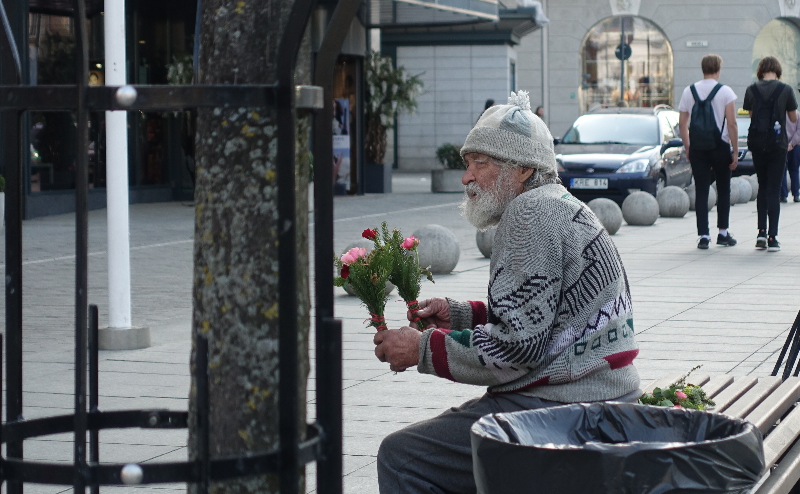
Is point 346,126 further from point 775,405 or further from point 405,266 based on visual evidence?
point 405,266

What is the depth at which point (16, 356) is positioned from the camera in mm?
2311

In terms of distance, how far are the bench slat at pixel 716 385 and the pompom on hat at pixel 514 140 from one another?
1242mm

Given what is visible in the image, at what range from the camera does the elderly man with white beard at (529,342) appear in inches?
114

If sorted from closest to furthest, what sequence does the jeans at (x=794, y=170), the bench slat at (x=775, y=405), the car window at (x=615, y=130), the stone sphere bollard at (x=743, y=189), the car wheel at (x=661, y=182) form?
the bench slat at (x=775, y=405) → the car wheel at (x=661, y=182) → the car window at (x=615, y=130) → the stone sphere bollard at (x=743, y=189) → the jeans at (x=794, y=170)

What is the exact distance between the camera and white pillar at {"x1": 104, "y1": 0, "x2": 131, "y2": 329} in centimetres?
661

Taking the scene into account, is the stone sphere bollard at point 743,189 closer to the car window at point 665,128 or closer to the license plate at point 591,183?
the car window at point 665,128

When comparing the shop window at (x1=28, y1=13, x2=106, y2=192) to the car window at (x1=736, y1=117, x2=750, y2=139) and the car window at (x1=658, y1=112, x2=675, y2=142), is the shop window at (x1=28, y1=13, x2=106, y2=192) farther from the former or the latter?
the car window at (x1=736, y1=117, x2=750, y2=139)

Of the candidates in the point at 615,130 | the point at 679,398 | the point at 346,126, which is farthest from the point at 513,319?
the point at 346,126

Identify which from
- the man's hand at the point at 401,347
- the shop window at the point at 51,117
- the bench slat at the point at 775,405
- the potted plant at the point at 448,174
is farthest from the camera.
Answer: the potted plant at the point at 448,174

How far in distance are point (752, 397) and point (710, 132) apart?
7.96m

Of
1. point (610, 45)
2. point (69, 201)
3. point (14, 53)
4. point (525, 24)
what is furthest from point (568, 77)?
point (14, 53)

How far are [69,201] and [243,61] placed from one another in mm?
17293

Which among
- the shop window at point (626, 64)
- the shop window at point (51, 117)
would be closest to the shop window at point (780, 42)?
the shop window at point (626, 64)

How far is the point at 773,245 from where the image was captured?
479 inches
